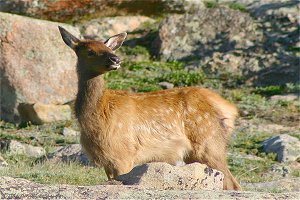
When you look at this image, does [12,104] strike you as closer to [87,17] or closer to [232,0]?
[87,17]

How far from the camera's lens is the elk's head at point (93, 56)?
1040 cm

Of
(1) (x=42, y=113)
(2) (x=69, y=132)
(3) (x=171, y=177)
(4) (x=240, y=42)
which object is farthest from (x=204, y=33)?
(3) (x=171, y=177)

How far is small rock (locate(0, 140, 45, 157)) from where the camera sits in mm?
14547

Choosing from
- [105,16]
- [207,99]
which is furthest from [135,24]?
[207,99]

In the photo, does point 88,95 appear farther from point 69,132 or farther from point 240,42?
point 240,42

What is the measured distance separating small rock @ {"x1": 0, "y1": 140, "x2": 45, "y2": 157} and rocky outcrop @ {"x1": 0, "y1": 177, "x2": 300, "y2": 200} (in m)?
7.15

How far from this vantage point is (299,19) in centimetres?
2239

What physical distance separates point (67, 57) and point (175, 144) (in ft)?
26.3

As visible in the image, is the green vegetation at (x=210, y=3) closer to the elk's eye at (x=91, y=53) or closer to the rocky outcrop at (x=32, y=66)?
the rocky outcrop at (x=32, y=66)

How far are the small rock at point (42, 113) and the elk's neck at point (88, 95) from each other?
6.48 meters

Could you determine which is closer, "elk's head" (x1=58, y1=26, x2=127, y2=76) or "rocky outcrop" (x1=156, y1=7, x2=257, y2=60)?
"elk's head" (x1=58, y1=26, x2=127, y2=76)

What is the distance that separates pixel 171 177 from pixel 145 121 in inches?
109

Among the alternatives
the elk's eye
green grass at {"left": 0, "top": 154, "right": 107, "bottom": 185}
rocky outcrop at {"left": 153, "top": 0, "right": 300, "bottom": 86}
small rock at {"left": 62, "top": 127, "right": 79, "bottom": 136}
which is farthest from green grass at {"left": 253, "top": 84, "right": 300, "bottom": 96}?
the elk's eye

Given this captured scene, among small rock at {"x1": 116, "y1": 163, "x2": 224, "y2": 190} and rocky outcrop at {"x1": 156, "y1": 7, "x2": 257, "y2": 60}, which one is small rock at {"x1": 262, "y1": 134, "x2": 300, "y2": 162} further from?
small rock at {"x1": 116, "y1": 163, "x2": 224, "y2": 190}
